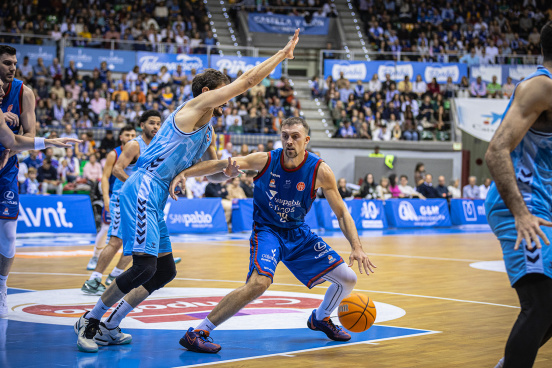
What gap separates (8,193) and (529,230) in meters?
4.75

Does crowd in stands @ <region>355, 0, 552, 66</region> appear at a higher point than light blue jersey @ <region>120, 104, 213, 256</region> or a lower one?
lower

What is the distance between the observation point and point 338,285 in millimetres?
5680

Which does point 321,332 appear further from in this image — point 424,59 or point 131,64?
point 424,59

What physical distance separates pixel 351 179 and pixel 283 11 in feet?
30.2

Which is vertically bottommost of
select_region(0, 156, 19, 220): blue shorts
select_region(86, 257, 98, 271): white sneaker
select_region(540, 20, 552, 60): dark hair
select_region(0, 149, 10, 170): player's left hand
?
select_region(86, 257, 98, 271): white sneaker

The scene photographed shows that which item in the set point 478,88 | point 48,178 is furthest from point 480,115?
point 48,178

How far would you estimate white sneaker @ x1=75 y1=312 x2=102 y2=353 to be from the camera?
5.10m

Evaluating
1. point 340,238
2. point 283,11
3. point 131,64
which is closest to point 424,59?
point 283,11

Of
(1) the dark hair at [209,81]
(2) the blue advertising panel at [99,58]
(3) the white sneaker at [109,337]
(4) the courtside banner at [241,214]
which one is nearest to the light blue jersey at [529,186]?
(1) the dark hair at [209,81]

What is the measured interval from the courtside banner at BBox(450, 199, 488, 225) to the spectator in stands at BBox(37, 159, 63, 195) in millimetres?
11755

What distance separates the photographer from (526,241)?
3.33 meters

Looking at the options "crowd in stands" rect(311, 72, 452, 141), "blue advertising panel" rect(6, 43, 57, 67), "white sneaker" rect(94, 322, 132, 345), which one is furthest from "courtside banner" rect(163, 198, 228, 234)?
"white sneaker" rect(94, 322, 132, 345)

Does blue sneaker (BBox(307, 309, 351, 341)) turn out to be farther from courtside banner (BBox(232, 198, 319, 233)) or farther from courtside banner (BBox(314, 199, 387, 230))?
courtside banner (BBox(314, 199, 387, 230))

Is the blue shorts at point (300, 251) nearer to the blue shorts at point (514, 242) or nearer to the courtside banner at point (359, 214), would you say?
the blue shorts at point (514, 242)
